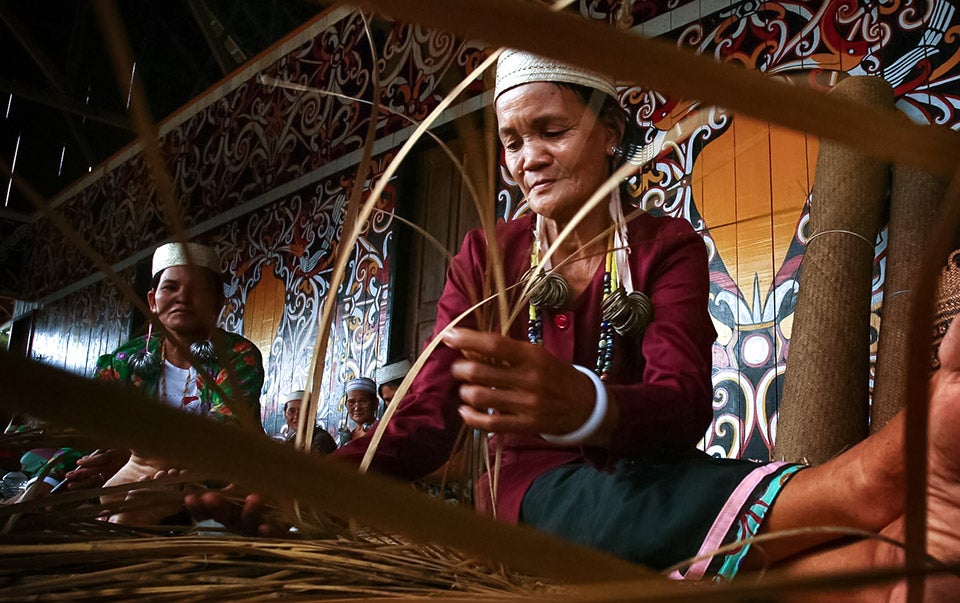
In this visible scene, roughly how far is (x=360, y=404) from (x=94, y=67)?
11.9 ft

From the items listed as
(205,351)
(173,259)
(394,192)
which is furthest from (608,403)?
(394,192)

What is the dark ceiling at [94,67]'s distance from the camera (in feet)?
13.1

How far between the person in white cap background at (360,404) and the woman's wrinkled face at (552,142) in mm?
2040

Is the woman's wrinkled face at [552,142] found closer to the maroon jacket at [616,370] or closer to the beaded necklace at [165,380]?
the maroon jacket at [616,370]

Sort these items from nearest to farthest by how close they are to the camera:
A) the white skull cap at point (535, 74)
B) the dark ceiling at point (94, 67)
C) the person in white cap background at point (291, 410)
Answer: the white skull cap at point (535, 74), the person in white cap background at point (291, 410), the dark ceiling at point (94, 67)

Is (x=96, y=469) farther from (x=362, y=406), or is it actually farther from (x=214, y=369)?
(x=362, y=406)

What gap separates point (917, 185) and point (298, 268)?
237 centimetres

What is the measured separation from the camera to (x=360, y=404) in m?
2.77

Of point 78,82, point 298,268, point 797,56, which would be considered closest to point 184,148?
point 298,268

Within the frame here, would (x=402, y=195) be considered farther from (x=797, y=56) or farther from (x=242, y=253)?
(x=797, y=56)

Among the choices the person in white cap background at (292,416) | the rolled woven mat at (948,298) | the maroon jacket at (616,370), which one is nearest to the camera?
the maroon jacket at (616,370)

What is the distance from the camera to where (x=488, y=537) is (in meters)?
0.13

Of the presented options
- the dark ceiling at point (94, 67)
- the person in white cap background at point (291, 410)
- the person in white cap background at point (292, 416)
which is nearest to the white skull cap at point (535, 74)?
the person in white cap background at point (292, 416)

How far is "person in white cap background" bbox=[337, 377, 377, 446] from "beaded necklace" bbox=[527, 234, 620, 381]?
2.03 metres
